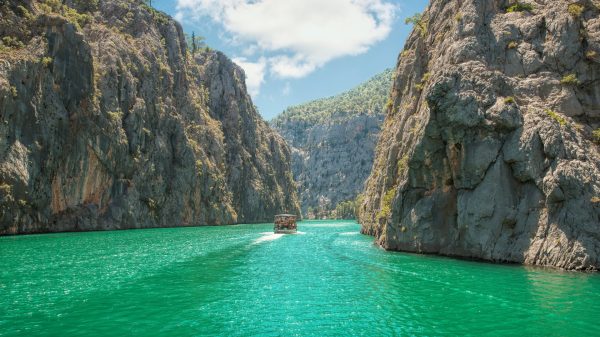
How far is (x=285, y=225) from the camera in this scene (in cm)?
8112

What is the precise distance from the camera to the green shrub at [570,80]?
112ft

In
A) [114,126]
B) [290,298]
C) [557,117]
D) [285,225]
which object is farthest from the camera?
[114,126]

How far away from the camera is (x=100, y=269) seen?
103 feet

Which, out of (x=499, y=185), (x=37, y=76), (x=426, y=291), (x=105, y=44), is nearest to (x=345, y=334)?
(x=426, y=291)

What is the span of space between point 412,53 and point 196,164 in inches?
2936

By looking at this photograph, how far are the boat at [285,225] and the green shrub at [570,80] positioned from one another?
176ft

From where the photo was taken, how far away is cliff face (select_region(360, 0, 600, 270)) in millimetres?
29750

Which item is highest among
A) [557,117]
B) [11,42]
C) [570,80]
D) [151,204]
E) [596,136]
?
[11,42]

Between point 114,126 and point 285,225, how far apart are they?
136 feet

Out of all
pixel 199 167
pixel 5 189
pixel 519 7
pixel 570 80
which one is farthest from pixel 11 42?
pixel 570 80

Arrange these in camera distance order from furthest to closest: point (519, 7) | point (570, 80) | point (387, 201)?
point (387, 201) → point (519, 7) → point (570, 80)

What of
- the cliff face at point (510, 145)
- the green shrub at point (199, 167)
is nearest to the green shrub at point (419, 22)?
the cliff face at point (510, 145)

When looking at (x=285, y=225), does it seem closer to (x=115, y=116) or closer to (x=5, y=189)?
(x=115, y=116)

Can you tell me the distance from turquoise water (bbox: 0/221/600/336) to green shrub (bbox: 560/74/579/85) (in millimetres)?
15866
